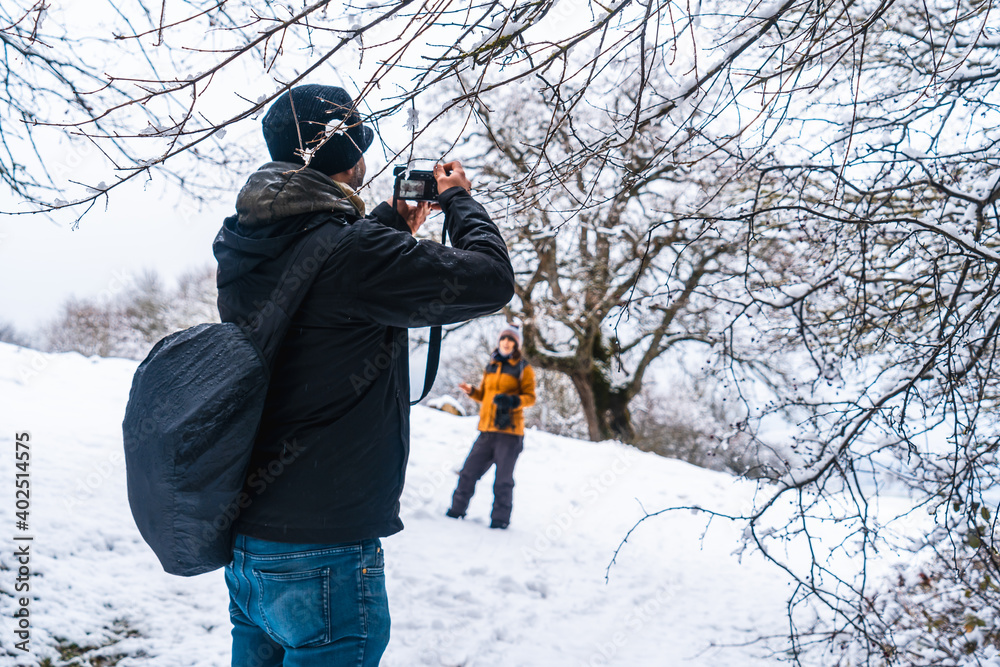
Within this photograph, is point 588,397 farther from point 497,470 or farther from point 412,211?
point 412,211

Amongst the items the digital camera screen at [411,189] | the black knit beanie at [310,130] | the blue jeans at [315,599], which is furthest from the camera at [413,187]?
the blue jeans at [315,599]

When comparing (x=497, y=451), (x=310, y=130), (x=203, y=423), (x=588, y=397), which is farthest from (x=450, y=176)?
(x=588, y=397)

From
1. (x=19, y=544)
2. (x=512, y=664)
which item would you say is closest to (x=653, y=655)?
(x=512, y=664)

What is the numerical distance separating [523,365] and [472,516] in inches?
57.3

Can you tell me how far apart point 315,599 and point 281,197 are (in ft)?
2.81

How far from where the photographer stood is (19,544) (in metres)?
3.09

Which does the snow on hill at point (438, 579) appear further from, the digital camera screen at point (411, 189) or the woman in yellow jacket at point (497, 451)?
the digital camera screen at point (411, 189)

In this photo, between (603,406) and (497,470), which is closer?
(497,470)

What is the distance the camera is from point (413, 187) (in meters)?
1.64

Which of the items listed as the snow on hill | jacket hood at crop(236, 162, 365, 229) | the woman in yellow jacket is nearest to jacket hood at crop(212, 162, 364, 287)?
jacket hood at crop(236, 162, 365, 229)

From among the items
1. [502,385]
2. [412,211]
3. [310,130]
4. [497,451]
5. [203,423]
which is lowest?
[497,451]

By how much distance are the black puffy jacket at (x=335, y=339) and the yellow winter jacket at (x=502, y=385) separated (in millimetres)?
4105

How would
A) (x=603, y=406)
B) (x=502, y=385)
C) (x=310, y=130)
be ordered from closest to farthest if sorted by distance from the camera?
(x=310, y=130)
(x=502, y=385)
(x=603, y=406)

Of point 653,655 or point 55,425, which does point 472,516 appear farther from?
point 55,425
